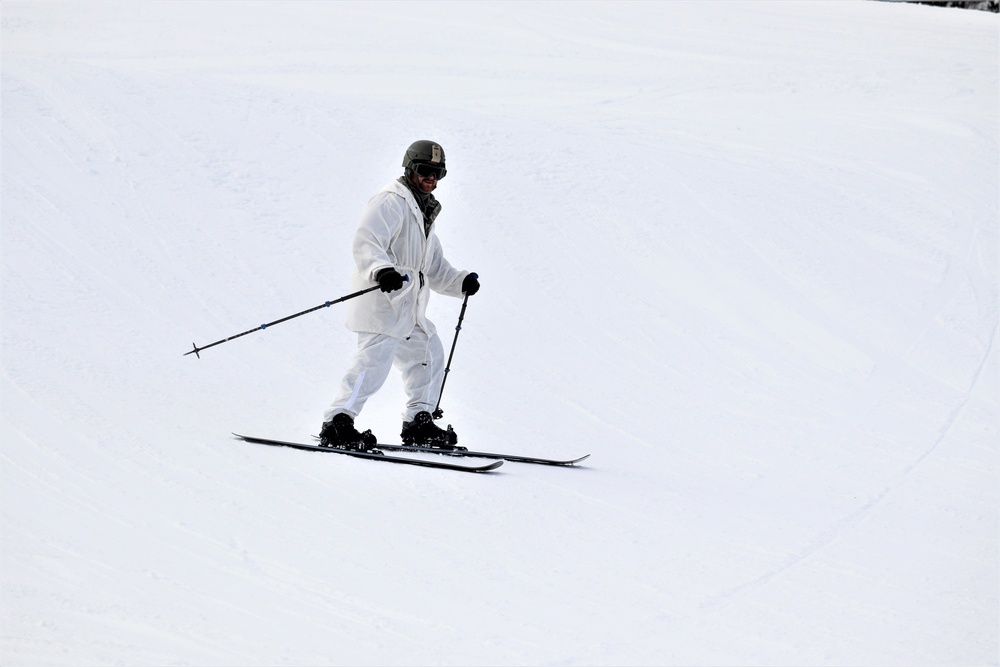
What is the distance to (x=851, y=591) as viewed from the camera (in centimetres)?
412

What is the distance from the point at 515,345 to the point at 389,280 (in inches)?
116

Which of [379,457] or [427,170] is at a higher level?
[427,170]

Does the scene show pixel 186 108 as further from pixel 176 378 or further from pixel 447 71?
pixel 176 378

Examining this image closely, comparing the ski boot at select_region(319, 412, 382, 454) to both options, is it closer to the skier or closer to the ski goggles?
the skier

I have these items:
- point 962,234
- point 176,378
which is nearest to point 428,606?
point 176,378

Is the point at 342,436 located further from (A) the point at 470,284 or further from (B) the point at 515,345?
(B) the point at 515,345

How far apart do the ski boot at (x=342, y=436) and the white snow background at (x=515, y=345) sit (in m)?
0.26

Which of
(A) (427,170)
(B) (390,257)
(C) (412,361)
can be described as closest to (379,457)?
(C) (412,361)

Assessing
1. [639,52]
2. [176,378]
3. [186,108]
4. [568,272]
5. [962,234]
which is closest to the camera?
[176,378]

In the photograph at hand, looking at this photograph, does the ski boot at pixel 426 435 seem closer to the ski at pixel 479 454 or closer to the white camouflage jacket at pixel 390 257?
the ski at pixel 479 454

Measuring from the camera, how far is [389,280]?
214 inches

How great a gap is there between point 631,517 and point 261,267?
5206 millimetres

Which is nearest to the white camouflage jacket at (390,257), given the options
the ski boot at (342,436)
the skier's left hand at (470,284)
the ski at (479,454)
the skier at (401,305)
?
the skier at (401,305)

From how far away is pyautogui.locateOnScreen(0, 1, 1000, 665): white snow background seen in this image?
144 inches
